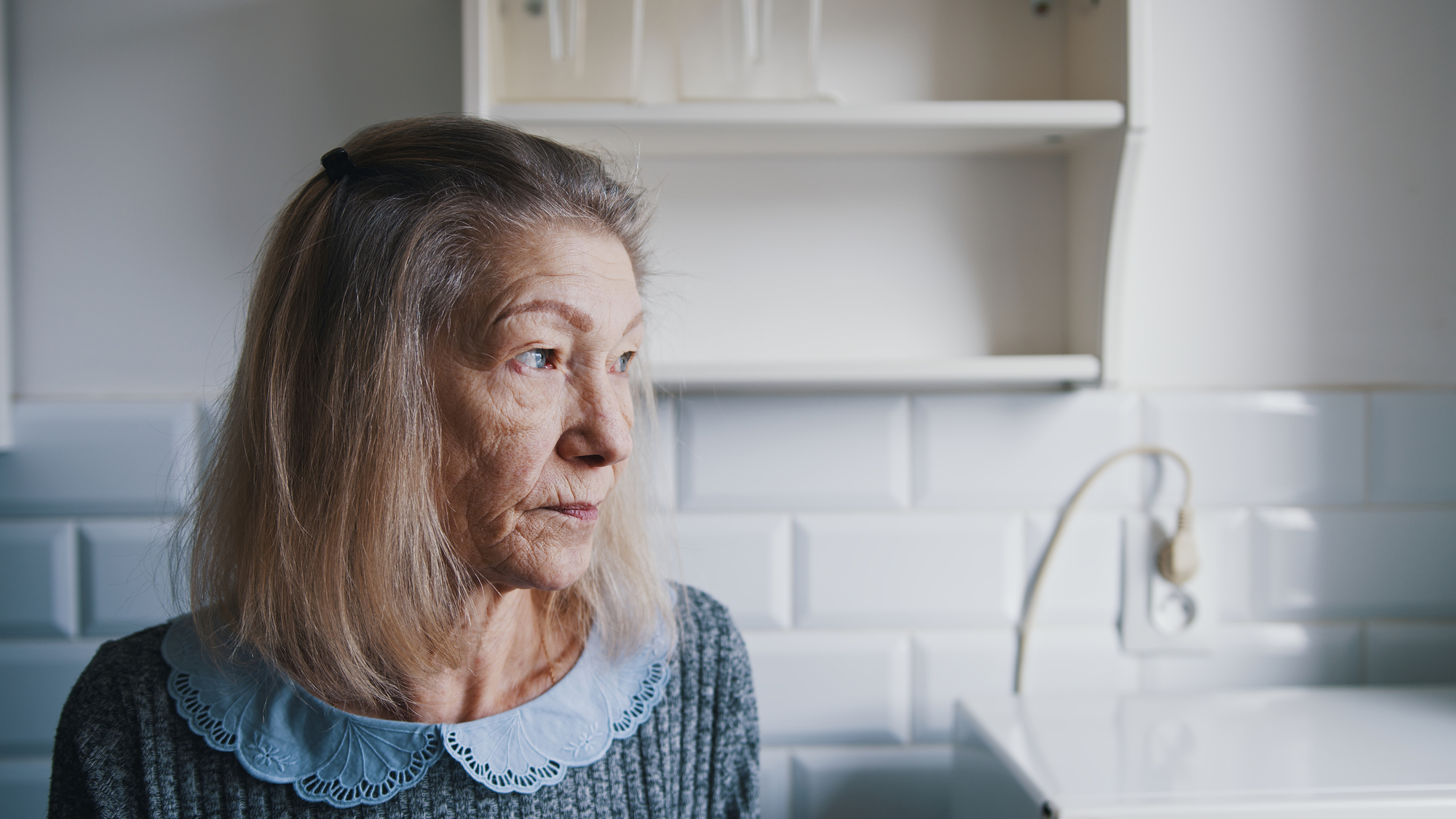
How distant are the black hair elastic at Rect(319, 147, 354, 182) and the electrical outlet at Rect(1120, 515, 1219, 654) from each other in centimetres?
94

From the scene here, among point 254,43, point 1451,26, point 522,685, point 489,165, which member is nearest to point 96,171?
point 254,43

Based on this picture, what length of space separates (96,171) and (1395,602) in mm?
1660

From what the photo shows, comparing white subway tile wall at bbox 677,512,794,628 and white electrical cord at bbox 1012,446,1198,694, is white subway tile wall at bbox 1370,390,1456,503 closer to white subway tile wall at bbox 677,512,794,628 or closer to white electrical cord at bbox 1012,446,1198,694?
white electrical cord at bbox 1012,446,1198,694

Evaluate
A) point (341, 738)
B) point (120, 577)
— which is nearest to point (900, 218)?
point (341, 738)

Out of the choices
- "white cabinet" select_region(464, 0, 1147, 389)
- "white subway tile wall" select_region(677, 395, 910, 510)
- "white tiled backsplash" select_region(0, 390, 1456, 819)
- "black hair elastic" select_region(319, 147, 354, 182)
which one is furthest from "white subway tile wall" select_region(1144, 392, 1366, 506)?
"black hair elastic" select_region(319, 147, 354, 182)

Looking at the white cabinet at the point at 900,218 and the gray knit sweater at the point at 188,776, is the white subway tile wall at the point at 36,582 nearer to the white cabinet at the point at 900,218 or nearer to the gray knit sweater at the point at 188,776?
the gray knit sweater at the point at 188,776

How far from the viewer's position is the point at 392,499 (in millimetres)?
603

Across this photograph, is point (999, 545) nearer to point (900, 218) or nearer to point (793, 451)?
point (793, 451)

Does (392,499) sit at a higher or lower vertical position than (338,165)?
lower

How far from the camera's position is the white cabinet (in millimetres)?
964

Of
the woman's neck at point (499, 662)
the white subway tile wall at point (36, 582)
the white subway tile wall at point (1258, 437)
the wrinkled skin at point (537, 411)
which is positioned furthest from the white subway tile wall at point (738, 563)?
the white subway tile wall at point (36, 582)

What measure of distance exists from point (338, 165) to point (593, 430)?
270 millimetres

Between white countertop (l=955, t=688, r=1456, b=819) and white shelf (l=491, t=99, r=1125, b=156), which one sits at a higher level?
white shelf (l=491, t=99, r=1125, b=156)

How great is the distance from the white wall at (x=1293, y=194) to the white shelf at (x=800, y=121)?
0.23 meters
